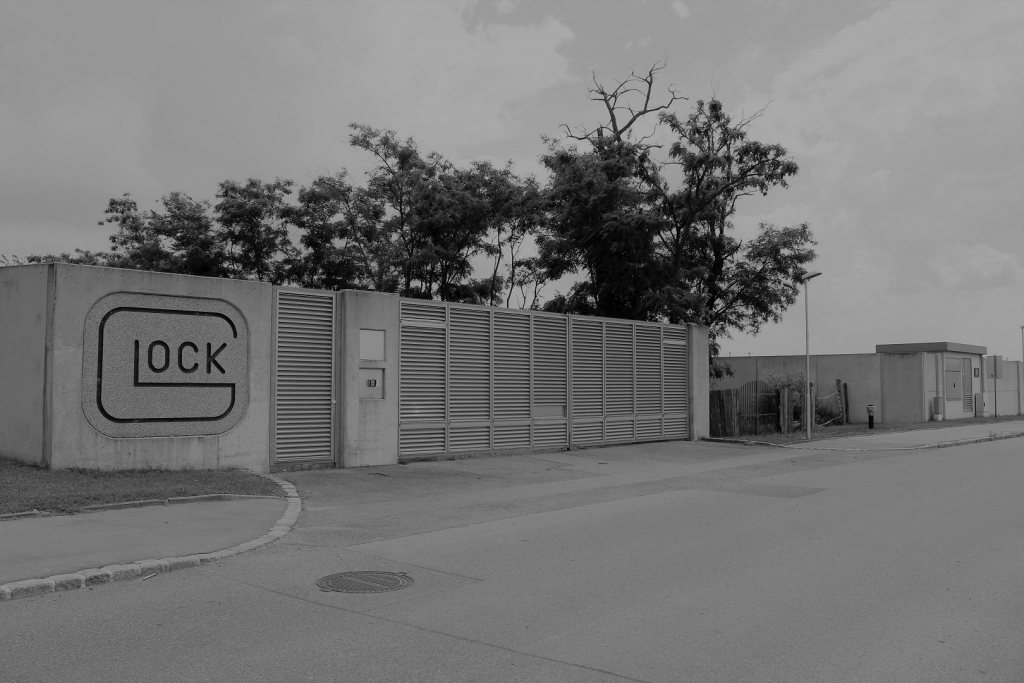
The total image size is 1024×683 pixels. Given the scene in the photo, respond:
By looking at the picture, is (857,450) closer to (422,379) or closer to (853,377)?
(422,379)

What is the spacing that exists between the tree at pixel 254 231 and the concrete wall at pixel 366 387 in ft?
44.9

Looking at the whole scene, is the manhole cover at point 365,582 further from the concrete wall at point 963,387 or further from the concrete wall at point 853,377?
the concrete wall at point 963,387

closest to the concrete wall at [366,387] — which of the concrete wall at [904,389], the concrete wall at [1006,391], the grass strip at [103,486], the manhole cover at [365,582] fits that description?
the grass strip at [103,486]

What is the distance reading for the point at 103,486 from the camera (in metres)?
11.8

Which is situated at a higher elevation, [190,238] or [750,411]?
[190,238]

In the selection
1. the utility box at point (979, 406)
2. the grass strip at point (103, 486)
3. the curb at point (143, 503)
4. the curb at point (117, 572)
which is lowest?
the curb at point (117, 572)

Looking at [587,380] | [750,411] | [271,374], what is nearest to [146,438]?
[271,374]

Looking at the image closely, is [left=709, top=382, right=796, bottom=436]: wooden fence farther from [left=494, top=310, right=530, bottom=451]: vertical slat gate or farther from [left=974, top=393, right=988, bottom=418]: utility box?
[left=974, top=393, right=988, bottom=418]: utility box

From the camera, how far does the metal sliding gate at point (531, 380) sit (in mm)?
18469

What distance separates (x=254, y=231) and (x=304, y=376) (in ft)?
49.8

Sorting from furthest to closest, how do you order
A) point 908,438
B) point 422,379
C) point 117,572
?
point 908,438 < point 422,379 < point 117,572

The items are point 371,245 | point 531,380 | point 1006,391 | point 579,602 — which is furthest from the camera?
point 1006,391

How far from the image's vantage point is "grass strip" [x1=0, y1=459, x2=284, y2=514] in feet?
34.1

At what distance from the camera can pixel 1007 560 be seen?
8523mm
